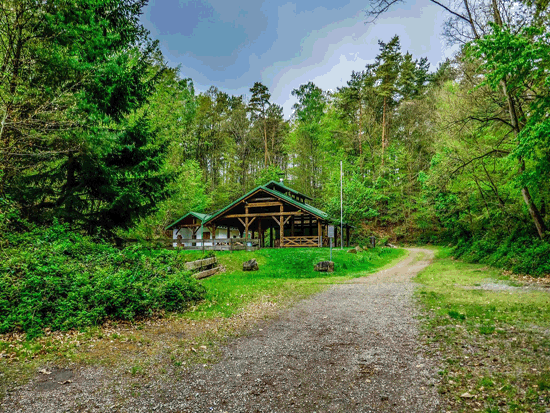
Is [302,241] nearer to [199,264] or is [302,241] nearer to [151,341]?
[199,264]

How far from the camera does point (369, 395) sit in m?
3.06

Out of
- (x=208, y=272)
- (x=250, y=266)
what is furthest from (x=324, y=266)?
(x=208, y=272)

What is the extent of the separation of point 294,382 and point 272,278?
31.7 feet

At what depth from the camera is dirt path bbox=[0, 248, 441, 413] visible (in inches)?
113

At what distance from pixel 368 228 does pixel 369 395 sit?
114 ft

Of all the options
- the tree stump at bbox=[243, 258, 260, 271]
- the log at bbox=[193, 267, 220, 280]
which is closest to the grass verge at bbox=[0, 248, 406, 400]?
the log at bbox=[193, 267, 220, 280]

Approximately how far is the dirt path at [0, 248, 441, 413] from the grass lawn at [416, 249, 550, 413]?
0.29m

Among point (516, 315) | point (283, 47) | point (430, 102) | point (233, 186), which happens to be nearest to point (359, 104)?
point (430, 102)

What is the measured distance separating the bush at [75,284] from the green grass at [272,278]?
0.87m

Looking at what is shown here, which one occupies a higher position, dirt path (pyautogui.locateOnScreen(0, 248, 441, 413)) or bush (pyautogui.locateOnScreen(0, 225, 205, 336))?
bush (pyautogui.locateOnScreen(0, 225, 205, 336))

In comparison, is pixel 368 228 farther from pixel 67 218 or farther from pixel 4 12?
pixel 4 12

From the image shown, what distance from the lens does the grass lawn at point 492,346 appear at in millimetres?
2879

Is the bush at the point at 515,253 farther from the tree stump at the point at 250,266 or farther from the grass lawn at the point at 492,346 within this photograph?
the tree stump at the point at 250,266

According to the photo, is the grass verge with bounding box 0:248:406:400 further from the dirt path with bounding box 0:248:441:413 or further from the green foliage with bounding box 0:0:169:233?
the green foliage with bounding box 0:0:169:233
